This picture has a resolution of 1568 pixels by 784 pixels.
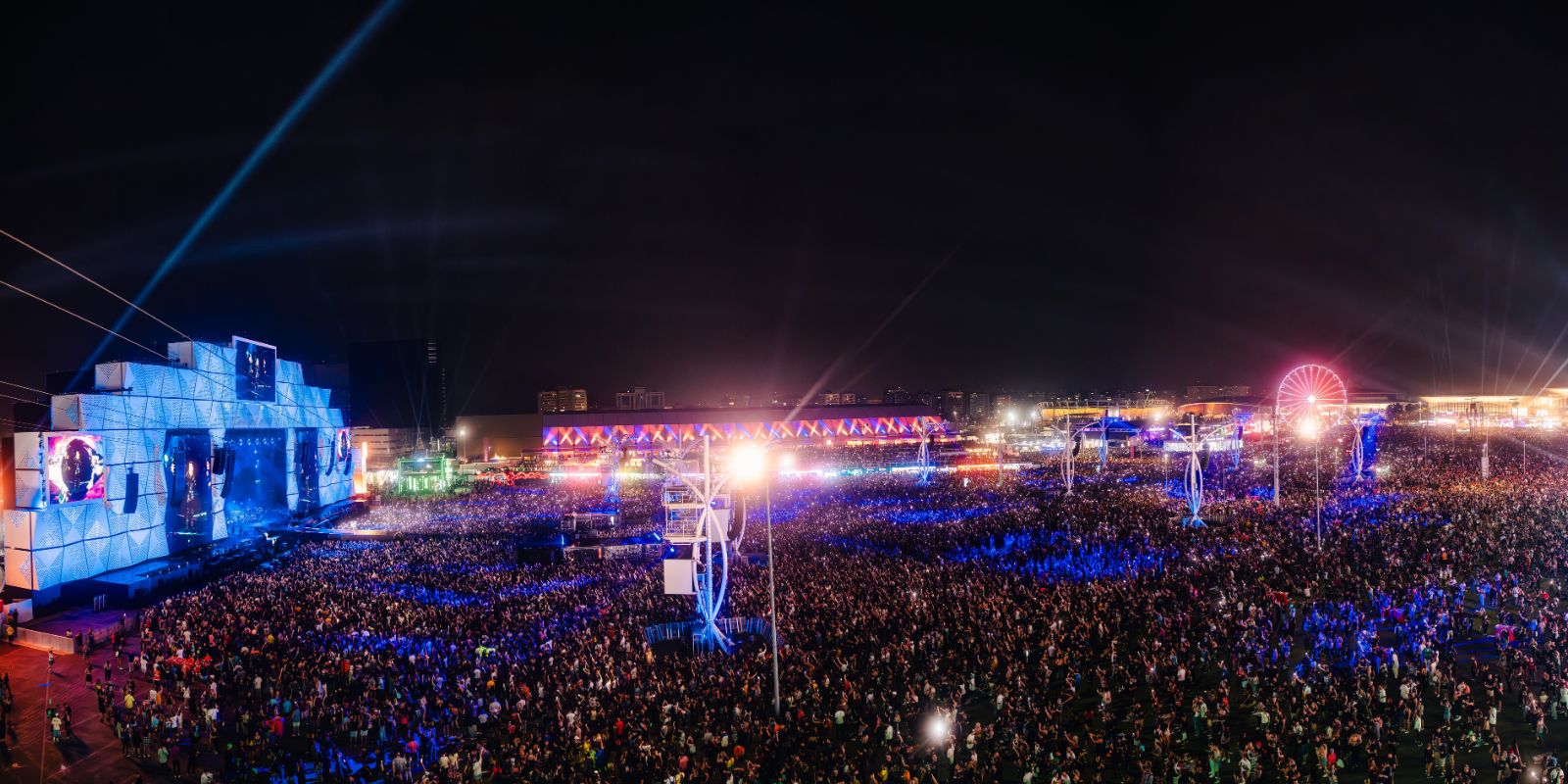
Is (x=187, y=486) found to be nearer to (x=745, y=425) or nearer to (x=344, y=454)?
(x=344, y=454)

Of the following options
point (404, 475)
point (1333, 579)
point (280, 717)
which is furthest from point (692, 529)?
point (404, 475)

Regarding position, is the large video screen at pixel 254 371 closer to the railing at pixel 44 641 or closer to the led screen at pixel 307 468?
the led screen at pixel 307 468

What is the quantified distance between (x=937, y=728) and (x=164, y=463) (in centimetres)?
3269

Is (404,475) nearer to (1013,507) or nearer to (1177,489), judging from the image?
(1013,507)

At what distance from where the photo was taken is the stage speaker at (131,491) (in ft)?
99.5

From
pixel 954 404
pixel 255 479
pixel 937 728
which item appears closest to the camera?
pixel 937 728

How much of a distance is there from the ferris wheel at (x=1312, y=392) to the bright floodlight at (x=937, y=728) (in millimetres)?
48139

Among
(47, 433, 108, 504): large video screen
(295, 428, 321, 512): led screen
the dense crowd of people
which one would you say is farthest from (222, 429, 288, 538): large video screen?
the dense crowd of people

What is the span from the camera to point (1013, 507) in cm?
4075

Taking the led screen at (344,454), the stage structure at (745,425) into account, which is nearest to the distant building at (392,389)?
the stage structure at (745,425)

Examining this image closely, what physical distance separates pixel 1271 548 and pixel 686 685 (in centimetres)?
1961

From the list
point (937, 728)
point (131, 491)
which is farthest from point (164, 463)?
point (937, 728)

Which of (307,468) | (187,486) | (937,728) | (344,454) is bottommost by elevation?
(937,728)

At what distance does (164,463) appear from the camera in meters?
32.6
